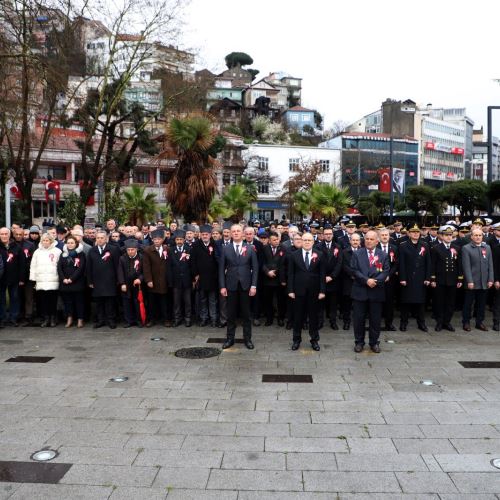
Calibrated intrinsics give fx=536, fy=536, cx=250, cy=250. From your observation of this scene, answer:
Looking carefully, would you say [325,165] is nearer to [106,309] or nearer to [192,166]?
[192,166]

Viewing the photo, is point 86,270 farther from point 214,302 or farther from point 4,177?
point 4,177

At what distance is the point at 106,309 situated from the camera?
437 inches

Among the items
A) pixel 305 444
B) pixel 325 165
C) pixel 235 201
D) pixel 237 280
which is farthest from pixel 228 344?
pixel 325 165

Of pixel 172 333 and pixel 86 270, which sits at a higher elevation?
pixel 86 270

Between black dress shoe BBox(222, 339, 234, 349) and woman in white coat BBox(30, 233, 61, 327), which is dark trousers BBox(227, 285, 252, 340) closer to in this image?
black dress shoe BBox(222, 339, 234, 349)

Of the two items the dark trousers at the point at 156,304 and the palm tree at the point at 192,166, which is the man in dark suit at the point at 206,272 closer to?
the dark trousers at the point at 156,304

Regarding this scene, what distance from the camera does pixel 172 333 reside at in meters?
10.3

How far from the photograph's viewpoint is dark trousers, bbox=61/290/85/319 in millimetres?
10961

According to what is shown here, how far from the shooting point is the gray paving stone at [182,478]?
14.2 ft

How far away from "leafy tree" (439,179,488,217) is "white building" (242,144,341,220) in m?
26.2

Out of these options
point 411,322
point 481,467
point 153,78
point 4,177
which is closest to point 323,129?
point 153,78

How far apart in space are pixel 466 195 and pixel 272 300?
97.6 feet

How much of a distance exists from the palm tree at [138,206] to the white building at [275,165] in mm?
38370

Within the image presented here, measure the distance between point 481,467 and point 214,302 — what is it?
687 centimetres
